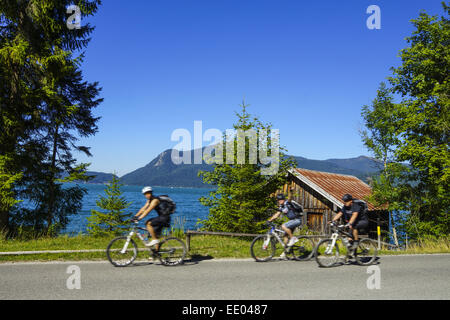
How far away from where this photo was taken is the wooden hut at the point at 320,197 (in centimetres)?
2275

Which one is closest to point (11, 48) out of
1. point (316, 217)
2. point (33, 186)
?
point (33, 186)

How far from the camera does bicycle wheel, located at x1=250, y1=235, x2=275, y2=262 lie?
9562 mm

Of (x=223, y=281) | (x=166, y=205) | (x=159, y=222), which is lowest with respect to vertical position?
(x=223, y=281)

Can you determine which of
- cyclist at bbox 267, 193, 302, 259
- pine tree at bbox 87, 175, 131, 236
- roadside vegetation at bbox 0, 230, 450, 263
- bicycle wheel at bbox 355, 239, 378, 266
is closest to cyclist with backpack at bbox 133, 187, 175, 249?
roadside vegetation at bbox 0, 230, 450, 263

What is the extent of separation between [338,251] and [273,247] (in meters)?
1.92

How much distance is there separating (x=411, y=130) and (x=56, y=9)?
21768 mm

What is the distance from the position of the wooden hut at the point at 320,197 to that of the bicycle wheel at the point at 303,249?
36.7 ft

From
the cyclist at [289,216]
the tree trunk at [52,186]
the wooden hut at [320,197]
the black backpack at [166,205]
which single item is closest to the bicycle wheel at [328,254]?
the cyclist at [289,216]

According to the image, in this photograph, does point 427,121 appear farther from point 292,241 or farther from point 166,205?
point 166,205

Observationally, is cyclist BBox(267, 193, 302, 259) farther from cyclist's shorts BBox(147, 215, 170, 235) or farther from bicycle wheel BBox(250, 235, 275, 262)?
cyclist's shorts BBox(147, 215, 170, 235)

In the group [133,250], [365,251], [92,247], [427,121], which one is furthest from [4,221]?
[427,121]

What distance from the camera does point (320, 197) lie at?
77.4ft

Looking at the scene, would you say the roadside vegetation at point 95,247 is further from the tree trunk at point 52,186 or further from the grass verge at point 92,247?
the tree trunk at point 52,186
